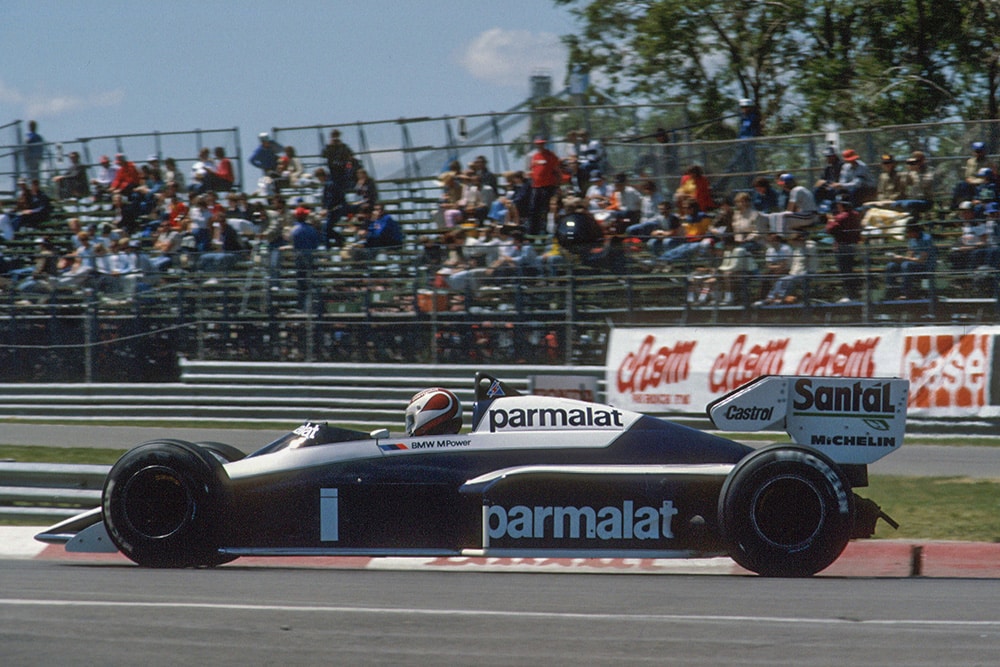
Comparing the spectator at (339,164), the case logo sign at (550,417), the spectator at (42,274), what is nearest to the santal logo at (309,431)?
the case logo sign at (550,417)

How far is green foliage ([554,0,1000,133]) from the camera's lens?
80.5ft

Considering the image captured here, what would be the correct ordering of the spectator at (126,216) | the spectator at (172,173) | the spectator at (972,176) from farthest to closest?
the spectator at (172,173) → the spectator at (126,216) → the spectator at (972,176)

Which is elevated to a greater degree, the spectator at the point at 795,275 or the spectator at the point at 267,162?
the spectator at the point at 267,162

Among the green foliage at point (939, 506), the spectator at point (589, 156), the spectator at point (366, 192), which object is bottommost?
the green foliage at point (939, 506)

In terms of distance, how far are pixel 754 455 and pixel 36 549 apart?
4526mm

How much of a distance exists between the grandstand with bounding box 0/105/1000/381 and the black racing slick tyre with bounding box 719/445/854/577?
7.45 meters

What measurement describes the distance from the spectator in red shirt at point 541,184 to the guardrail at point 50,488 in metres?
8.85

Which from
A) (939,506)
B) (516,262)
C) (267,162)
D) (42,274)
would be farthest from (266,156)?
(939,506)

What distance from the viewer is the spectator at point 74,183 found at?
22.9m

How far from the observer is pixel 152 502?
6.97 m

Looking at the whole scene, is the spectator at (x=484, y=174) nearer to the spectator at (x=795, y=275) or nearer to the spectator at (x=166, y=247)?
the spectator at (x=166, y=247)

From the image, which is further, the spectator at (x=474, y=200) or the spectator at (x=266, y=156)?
the spectator at (x=266, y=156)

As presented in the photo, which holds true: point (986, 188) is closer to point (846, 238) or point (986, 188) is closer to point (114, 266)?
point (846, 238)

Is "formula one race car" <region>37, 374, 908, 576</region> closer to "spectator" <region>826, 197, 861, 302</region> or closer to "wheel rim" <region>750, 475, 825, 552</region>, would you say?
"wheel rim" <region>750, 475, 825, 552</region>
